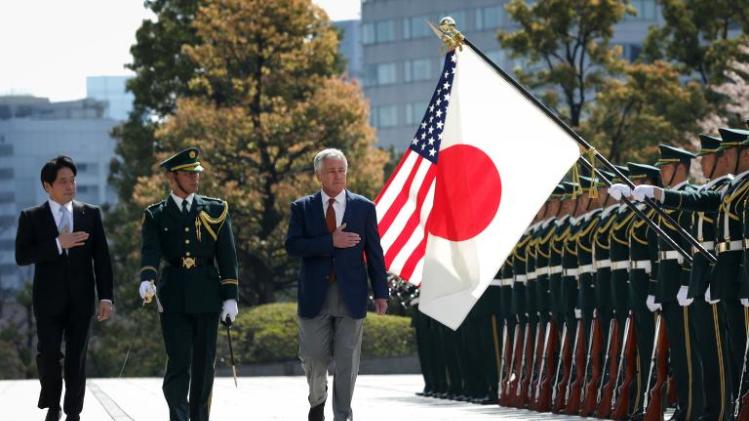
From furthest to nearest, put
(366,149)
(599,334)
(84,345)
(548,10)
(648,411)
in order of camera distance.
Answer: (366,149)
(548,10)
(599,334)
(648,411)
(84,345)

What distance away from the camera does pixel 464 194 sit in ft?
43.5

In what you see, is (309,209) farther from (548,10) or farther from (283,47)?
(283,47)

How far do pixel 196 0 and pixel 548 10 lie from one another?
36.1 feet

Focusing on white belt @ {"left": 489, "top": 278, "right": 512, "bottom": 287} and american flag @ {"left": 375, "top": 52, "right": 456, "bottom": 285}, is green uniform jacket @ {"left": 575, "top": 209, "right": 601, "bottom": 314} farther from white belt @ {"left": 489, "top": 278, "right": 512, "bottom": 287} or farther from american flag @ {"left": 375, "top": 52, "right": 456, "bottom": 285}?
white belt @ {"left": 489, "top": 278, "right": 512, "bottom": 287}

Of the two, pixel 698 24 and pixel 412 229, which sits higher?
pixel 698 24

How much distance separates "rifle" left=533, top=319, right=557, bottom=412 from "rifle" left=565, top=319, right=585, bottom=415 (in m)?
0.70

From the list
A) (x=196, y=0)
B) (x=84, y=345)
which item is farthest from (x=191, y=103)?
(x=84, y=345)

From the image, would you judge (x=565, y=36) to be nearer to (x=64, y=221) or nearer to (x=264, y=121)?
(x=264, y=121)

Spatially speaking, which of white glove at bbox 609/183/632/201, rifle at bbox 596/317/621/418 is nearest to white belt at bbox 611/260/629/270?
rifle at bbox 596/317/621/418

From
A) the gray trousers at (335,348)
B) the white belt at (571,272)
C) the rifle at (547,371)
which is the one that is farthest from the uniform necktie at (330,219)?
the rifle at (547,371)

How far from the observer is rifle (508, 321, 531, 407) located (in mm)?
17656

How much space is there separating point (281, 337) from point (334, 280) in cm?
2464

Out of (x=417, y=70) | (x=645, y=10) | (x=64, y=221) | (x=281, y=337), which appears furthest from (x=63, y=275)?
(x=417, y=70)

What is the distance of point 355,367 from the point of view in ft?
38.2
